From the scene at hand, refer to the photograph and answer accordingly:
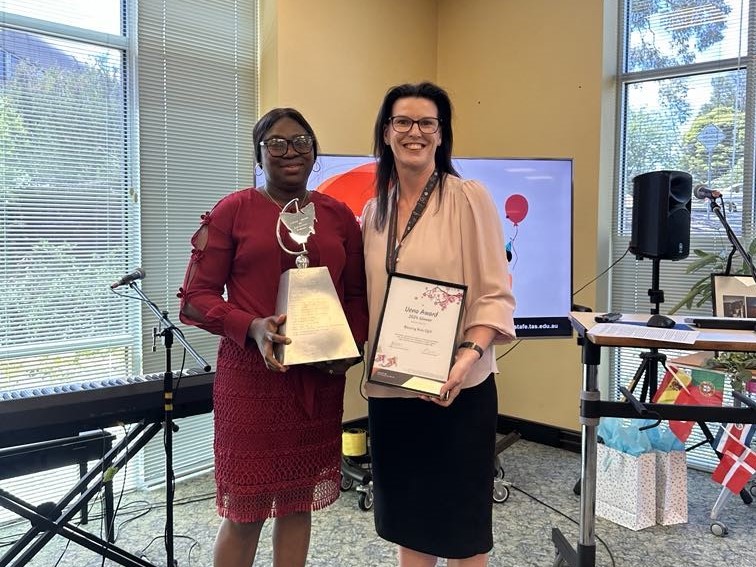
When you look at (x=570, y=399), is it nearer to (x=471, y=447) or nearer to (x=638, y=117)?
(x=638, y=117)

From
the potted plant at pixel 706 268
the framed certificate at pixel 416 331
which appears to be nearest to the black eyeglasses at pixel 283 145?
the framed certificate at pixel 416 331

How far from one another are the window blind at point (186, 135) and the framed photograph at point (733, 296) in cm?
240

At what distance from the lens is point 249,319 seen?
1388mm

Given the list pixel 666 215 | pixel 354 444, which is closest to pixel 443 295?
pixel 666 215

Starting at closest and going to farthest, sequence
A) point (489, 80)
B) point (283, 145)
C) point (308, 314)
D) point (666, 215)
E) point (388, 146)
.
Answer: point (308, 314) → point (283, 145) → point (388, 146) → point (666, 215) → point (489, 80)

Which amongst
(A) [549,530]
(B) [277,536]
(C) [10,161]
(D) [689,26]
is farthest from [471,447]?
(D) [689,26]

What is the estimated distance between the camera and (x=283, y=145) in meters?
1.47

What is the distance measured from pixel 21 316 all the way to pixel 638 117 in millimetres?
3336

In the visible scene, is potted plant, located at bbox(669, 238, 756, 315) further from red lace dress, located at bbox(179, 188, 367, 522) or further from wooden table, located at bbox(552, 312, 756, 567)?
red lace dress, located at bbox(179, 188, 367, 522)

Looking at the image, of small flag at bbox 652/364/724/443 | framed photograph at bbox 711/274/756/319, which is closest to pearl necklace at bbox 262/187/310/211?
small flag at bbox 652/364/724/443

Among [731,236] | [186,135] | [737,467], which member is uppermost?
[186,135]

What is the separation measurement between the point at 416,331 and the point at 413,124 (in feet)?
1.69

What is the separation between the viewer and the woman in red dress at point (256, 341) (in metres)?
1.45

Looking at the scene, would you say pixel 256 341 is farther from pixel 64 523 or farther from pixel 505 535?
pixel 505 535
